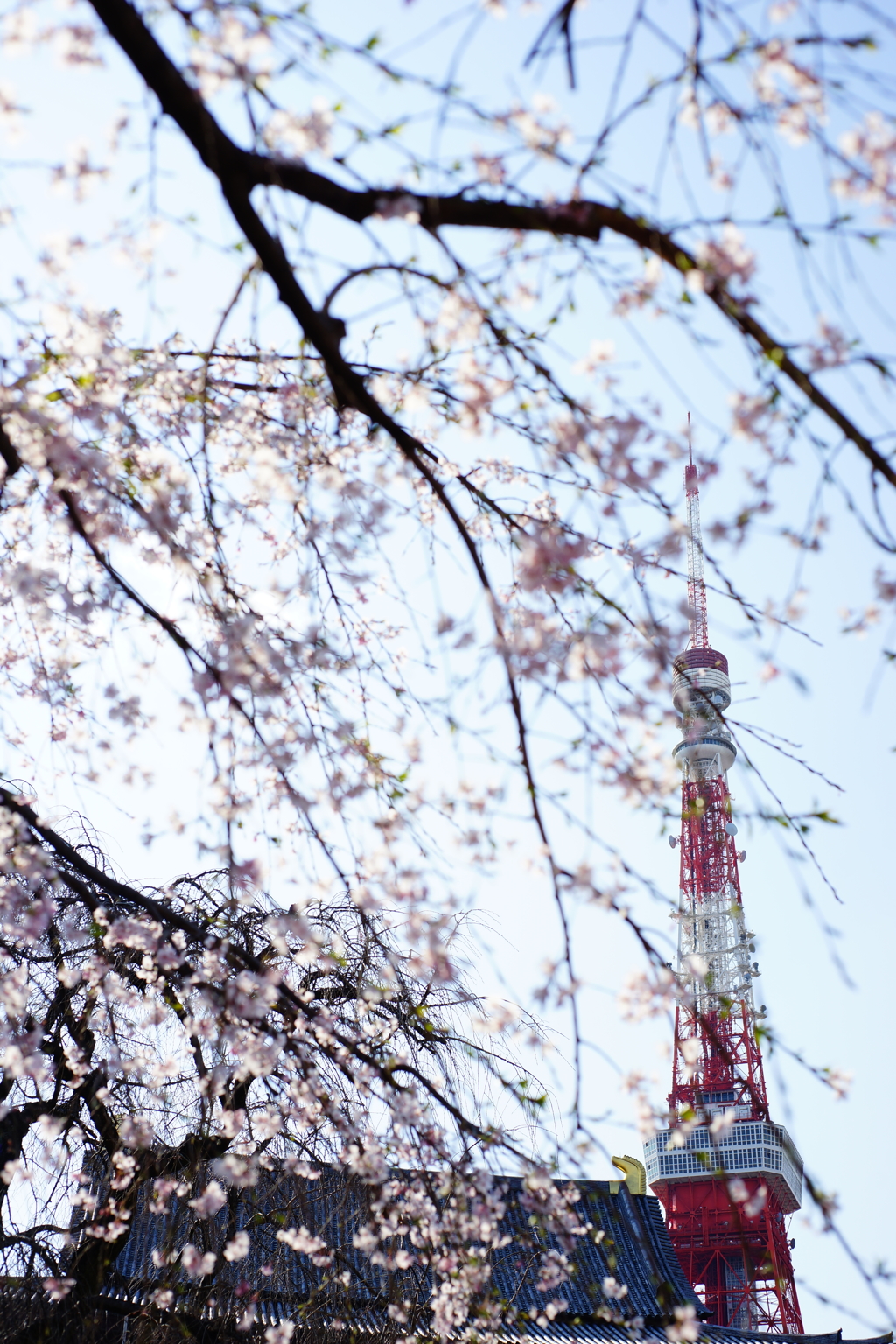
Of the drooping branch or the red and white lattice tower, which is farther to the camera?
the red and white lattice tower

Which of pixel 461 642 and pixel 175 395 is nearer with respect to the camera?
pixel 461 642

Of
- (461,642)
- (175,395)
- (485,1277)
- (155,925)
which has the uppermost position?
(175,395)

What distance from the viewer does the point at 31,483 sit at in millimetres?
2861

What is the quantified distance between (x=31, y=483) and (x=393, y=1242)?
2864 millimetres

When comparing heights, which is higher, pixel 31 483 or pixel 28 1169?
pixel 31 483

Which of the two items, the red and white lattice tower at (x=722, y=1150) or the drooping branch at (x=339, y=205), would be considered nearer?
the drooping branch at (x=339, y=205)

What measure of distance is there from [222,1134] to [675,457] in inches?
114

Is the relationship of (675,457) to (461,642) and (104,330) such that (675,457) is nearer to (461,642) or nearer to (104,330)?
(461,642)

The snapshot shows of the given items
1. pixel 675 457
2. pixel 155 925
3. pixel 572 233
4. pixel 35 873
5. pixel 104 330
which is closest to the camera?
pixel 572 233

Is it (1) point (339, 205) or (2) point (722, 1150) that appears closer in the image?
(1) point (339, 205)

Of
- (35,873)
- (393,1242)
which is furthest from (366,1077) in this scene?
(35,873)

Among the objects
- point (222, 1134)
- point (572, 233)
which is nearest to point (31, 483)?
point (572, 233)

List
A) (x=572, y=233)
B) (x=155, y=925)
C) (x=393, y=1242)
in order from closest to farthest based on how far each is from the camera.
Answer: (x=572, y=233), (x=155, y=925), (x=393, y=1242)

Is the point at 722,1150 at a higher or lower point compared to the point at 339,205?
lower
